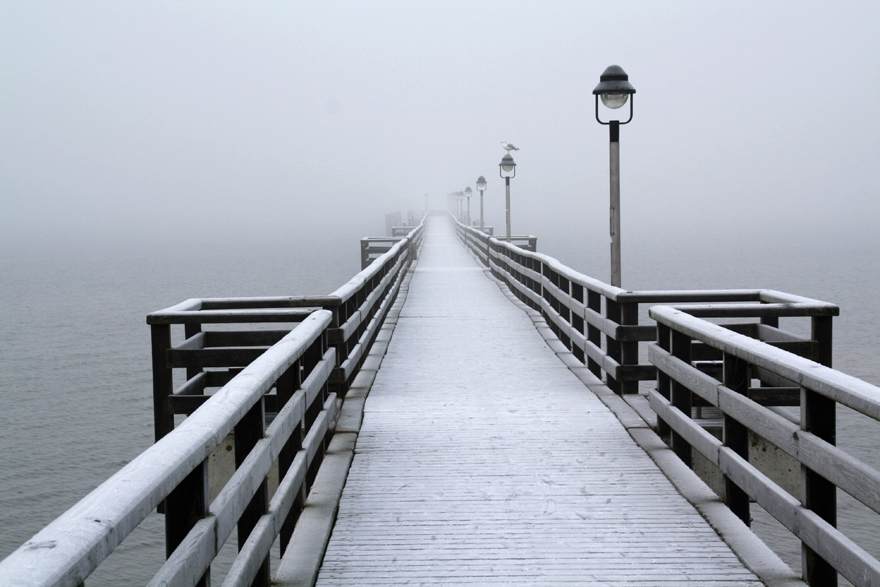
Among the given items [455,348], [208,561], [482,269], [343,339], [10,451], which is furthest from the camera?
[482,269]

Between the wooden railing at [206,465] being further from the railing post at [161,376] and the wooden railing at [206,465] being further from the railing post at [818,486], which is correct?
the railing post at [818,486]

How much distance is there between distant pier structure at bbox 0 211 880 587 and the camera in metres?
3.09

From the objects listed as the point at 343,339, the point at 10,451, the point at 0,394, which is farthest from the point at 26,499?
the point at 343,339

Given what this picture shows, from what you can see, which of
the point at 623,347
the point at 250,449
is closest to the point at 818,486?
the point at 250,449

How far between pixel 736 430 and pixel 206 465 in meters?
2.87

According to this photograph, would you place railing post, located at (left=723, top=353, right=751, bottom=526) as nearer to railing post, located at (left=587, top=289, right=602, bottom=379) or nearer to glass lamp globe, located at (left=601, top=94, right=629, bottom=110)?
railing post, located at (left=587, top=289, right=602, bottom=379)

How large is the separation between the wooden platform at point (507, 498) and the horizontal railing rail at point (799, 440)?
1.17 feet

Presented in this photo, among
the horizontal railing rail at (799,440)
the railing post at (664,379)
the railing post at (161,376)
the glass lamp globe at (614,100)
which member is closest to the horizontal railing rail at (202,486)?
the horizontal railing rail at (799,440)

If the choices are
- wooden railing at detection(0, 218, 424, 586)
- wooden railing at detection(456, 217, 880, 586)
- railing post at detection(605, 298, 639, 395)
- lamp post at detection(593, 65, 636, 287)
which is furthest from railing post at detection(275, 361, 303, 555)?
lamp post at detection(593, 65, 636, 287)

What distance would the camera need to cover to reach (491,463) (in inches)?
236

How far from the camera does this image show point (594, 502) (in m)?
5.20

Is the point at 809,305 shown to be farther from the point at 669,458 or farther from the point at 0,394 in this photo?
the point at 0,394

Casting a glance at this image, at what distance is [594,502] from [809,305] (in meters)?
2.34

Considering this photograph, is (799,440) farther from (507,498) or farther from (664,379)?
(664,379)
